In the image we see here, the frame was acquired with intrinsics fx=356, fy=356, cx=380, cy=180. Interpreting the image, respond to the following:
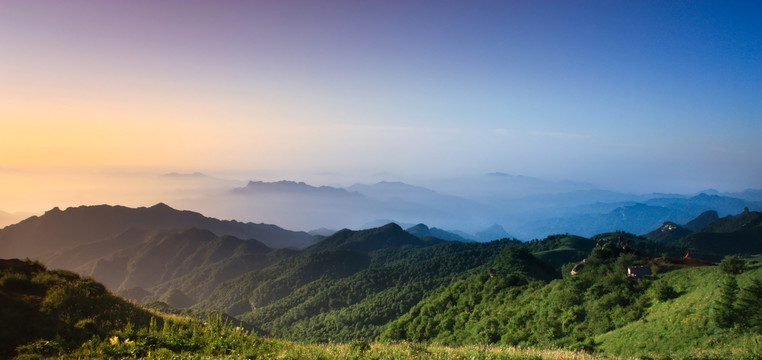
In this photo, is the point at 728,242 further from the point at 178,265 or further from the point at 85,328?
the point at 178,265

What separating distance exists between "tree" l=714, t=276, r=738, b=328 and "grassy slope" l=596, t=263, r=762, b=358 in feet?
1.32

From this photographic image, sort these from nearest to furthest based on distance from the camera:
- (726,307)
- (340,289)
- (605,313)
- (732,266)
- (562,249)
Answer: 1. (726,307)
2. (732,266)
3. (605,313)
4. (562,249)
5. (340,289)

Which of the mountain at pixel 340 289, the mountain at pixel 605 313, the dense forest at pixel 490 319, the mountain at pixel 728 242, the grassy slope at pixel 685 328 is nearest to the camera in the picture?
the dense forest at pixel 490 319

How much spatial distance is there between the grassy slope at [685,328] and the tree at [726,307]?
404 mm

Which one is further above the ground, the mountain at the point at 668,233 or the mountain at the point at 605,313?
the mountain at the point at 605,313

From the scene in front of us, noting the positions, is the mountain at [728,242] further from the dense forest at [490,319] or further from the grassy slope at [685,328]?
the grassy slope at [685,328]

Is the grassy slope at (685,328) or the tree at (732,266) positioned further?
the tree at (732,266)

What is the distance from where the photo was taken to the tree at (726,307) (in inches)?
724

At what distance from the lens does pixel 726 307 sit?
18.9 meters

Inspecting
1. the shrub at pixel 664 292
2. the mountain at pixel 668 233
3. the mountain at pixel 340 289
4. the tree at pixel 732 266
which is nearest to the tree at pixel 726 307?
the tree at pixel 732 266

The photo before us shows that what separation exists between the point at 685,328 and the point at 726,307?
2.23 m

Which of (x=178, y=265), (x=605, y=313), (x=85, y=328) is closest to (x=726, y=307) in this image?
(x=605, y=313)

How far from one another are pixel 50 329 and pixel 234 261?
171715 mm

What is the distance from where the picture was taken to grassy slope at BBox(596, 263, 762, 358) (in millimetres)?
17469
